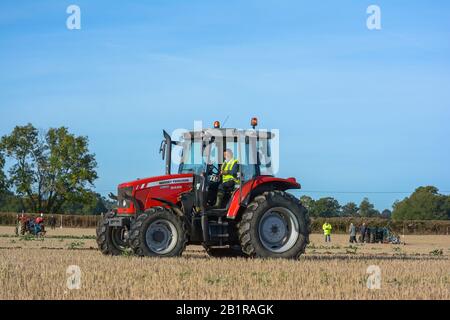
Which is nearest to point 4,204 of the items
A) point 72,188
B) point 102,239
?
point 72,188

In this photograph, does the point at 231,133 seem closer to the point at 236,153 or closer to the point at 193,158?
the point at 236,153

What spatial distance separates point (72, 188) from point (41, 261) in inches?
2821

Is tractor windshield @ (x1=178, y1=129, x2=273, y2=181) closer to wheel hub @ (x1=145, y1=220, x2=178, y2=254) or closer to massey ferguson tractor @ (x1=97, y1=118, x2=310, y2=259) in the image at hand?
massey ferguson tractor @ (x1=97, y1=118, x2=310, y2=259)

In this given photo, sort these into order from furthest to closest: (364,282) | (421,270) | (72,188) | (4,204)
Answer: (4,204) → (72,188) → (421,270) → (364,282)

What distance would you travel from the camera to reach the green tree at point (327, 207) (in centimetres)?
13300

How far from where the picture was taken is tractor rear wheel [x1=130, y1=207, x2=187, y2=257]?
14875 mm

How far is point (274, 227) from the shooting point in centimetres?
1537

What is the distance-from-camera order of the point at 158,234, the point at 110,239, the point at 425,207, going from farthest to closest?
1. the point at 425,207
2. the point at 110,239
3. the point at 158,234

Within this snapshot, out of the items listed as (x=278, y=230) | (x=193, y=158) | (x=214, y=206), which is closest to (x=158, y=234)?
(x=214, y=206)

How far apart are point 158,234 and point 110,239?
6.85 ft

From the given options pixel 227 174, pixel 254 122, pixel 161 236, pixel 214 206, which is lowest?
pixel 161 236
